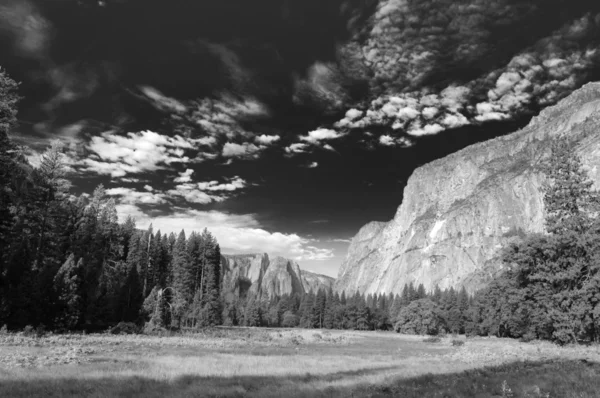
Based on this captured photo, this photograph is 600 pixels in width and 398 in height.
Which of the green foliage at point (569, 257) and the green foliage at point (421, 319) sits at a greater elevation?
the green foliage at point (569, 257)

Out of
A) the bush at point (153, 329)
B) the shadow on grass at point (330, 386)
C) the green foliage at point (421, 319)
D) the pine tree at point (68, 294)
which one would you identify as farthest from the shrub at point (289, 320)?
the shadow on grass at point (330, 386)

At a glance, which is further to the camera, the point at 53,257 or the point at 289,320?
the point at 289,320

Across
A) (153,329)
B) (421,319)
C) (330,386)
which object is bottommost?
(421,319)

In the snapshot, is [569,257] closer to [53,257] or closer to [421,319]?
[53,257]

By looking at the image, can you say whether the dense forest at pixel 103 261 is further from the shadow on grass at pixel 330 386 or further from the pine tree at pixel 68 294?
the shadow on grass at pixel 330 386

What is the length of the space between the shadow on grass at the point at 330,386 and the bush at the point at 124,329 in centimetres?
3285

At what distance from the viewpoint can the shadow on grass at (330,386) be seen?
39.1ft

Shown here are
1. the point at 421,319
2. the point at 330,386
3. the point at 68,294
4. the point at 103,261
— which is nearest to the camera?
the point at 330,386

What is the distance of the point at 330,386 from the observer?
47.8 ft

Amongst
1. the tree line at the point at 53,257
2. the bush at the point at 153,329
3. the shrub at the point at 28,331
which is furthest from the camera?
the bush at the point at 153,329

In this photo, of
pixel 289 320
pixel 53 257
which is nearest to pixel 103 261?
pixel 53 257

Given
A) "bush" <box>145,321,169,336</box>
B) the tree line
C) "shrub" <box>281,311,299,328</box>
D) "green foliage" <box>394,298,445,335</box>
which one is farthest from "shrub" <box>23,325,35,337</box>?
"shrub" <box>281,311,299,328</box>

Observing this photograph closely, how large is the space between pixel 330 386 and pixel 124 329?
38.5 meters

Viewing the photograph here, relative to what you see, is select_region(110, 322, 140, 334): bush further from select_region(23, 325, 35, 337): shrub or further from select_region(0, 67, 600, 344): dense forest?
select_region(23, 325, 35, 337): shrub
